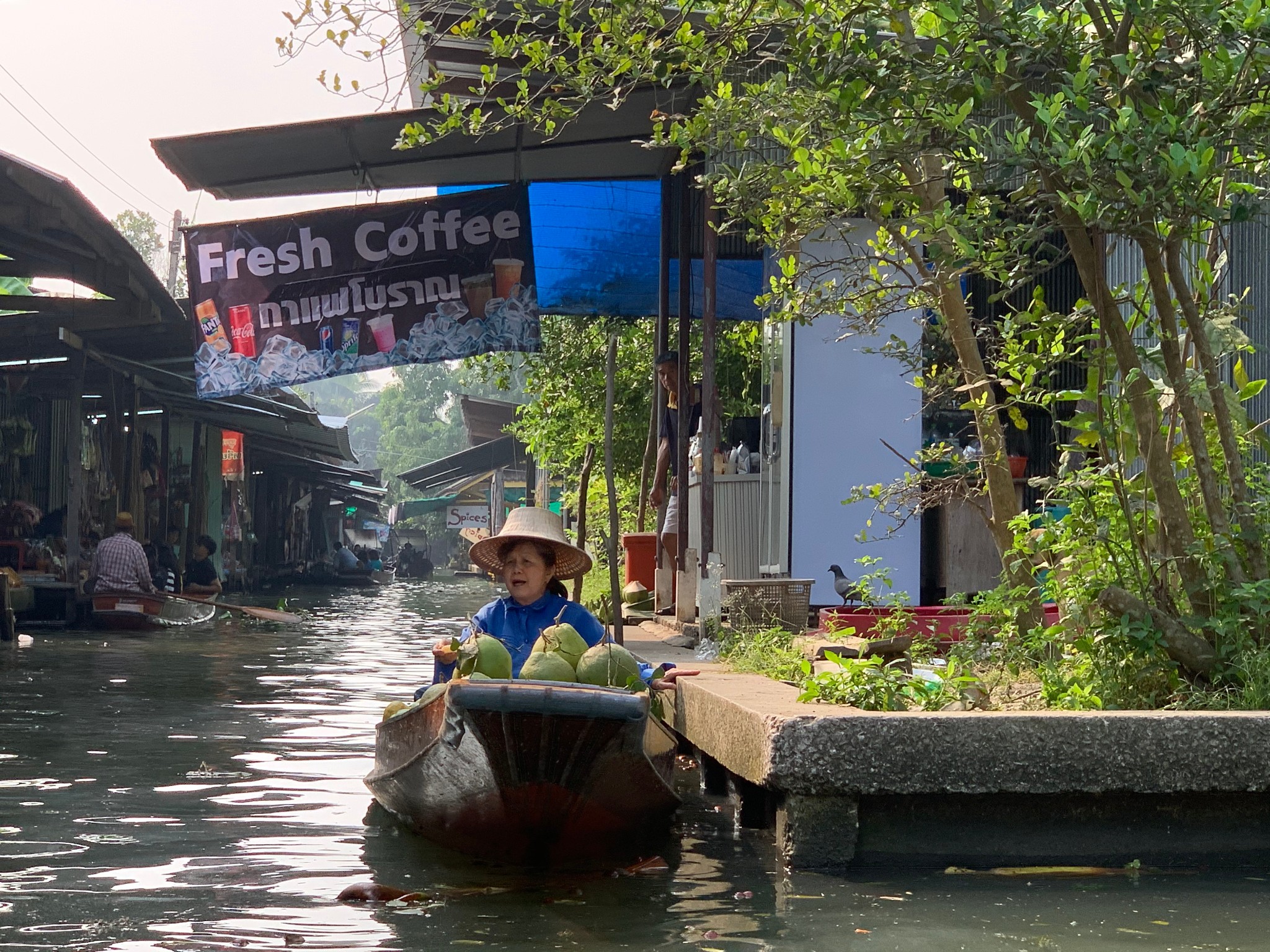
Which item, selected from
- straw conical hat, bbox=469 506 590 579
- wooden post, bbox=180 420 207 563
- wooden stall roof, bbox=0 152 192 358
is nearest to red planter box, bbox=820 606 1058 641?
straw conical hat, bbox=469 506 590 579

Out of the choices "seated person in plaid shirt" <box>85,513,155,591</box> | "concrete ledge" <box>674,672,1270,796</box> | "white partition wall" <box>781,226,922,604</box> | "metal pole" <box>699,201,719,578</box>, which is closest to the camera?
"concrete ledge" <box>674,672,1270,796</box>

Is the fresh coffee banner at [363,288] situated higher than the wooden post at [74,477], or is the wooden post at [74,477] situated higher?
the fresh coffee banner at [363,288]

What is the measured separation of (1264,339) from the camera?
849 centimetres

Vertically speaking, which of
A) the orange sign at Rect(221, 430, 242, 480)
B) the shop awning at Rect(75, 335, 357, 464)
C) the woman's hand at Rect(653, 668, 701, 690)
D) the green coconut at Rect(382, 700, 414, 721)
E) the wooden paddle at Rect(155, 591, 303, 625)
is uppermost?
the shop awning at Rect(75, 335, 357, 464)

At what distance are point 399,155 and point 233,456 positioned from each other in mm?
15010

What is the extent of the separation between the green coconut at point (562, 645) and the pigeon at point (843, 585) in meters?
2.65

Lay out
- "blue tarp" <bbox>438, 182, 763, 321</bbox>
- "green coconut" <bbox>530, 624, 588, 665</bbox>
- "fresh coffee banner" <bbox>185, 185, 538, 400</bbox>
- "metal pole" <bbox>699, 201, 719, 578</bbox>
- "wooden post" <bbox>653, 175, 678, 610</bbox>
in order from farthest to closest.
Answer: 1. "blue tarp" <bbox>438, 182, 763, 321</bbox>
2. "fresh coffee banner" <bbox>185, 185, 538, 400</bbox>
3. "wooden post" <bbox>653, 175, 678, 610</bbox>
4. "metal pole" <bbox>699, 201, 719, 578</bbox>
5. "green coconut" <bbox>530, 624, 588, 665</bbox>

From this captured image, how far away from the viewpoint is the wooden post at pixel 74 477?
15758 mm

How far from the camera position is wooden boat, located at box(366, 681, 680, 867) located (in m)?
4.59

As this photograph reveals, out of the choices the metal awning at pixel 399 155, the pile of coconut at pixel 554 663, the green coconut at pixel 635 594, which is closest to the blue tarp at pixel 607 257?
the metal awning at pixel 399 155

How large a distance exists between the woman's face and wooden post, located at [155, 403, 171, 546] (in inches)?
627

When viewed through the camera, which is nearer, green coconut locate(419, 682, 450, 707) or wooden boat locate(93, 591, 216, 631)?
green coconut locate(419, 682, 450, 707)

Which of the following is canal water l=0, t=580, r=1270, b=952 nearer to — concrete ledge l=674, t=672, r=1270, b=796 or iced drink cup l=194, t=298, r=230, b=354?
concrete ledge l=674, t=672, r=1270, b=796

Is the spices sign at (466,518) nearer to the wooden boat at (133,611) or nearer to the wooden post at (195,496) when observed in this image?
the wooden post at (195,496)
